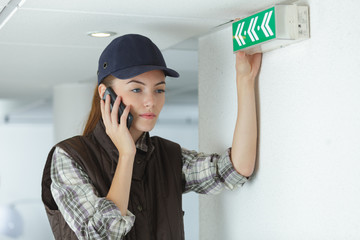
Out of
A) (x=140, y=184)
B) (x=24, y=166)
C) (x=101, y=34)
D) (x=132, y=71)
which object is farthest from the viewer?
(x=24, y=166)

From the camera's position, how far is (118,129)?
182 cm

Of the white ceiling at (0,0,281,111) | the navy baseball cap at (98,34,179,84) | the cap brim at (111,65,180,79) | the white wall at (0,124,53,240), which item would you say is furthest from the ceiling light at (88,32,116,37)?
the white wall at (0,124,53,240)

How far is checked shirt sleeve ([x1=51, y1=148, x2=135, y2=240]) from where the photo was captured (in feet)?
5.46

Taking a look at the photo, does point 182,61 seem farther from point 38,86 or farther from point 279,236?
point 279,236

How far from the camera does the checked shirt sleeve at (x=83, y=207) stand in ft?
5.46

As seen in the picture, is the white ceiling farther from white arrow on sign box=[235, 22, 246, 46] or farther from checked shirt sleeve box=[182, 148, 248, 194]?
checked shirt sleeve box=[182, 148, 248, 194]

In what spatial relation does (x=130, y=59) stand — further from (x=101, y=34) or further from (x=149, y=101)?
(x=101, y=34)

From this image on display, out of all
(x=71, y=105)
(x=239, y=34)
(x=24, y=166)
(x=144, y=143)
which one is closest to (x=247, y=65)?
(x=239, y=34)

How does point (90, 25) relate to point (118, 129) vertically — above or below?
above

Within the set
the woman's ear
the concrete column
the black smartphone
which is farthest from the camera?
the concrete column

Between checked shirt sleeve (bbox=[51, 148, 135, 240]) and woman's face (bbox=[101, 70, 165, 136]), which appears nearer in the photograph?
checked shirt sleeve (bbox=[51, 148, 135, 240])

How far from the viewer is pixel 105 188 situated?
183 cm

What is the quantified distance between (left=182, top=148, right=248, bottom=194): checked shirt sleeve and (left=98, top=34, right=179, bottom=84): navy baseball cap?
0.32m

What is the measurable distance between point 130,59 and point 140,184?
0.42 metres
